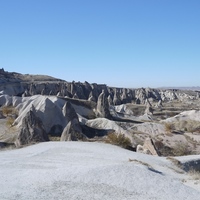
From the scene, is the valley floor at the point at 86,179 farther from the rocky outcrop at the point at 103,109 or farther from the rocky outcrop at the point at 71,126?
the rocky outcrop at the point at 103,109

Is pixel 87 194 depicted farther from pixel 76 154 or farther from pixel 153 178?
pixel 76 154

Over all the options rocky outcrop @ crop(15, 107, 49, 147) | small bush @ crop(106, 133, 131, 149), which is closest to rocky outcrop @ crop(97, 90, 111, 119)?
small bush @ crop(106, 133, 131, 149)

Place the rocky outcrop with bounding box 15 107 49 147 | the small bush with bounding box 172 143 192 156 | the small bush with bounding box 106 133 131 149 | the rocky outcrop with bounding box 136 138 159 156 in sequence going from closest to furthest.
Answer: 1. the rocky outcrop with bounding box 136 138 159 156
2. the rocky outcrop with bounding box 15 107 49 147
3. the small bush with bounding box 106 133 131 149
4. the small bush with bounding box 172 143 192 156

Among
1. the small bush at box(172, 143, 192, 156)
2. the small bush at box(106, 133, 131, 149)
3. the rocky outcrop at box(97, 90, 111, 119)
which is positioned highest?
the rocky outcrop at box(97, 90, 111, 119)

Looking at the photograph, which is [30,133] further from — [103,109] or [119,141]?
[103,109]

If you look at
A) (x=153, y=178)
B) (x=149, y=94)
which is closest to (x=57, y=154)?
(x=153, y=178)

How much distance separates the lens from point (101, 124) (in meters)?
39.4

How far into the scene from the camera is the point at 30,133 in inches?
1036

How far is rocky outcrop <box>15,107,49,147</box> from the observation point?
26.0m

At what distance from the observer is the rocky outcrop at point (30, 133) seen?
1022 inches

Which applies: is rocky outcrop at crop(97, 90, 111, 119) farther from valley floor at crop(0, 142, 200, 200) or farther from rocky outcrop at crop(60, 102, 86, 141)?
valley floor at crop(0, 142, 200, 200)

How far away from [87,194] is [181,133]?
2755cm

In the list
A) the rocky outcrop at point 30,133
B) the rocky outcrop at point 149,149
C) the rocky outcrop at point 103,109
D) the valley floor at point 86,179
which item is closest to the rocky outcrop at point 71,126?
the rocky outcrop at point 30,133

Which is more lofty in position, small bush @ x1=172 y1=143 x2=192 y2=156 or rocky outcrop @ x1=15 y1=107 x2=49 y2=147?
rocky outcrop @ x1=15 y1=107 x2=49 y2=147
